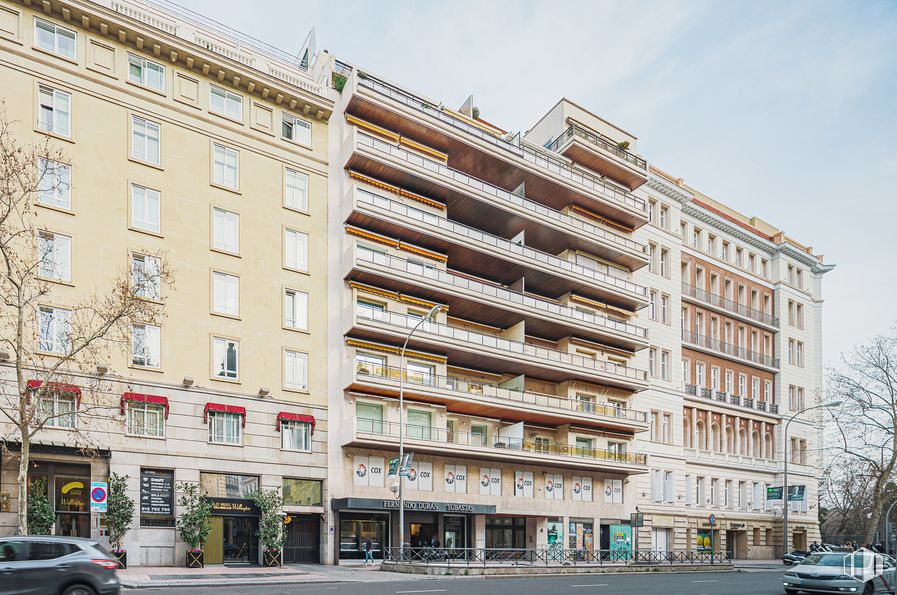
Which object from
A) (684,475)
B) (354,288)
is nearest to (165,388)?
(354,288)

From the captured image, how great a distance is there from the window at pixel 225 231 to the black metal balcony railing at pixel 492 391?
8.59 m

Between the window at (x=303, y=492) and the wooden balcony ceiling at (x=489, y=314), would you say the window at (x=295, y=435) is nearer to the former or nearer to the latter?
the window at (x=303, y=492)

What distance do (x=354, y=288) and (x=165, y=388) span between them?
11.2 metres

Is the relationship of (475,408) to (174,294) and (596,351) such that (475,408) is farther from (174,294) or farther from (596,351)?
(174,294)

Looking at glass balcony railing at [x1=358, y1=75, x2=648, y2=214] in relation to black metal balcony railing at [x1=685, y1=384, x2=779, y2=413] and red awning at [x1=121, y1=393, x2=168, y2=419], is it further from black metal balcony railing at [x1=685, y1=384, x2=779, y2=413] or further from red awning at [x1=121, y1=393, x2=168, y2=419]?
red awning at [x1=121, y1=393, x2=168, y2=419]

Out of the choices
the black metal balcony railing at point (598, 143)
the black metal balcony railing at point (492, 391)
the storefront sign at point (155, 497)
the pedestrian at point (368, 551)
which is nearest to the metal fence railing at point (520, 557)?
the pedestrian at point (368, 551)

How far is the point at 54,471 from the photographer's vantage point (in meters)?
31.5

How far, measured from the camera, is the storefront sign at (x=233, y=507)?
115ft

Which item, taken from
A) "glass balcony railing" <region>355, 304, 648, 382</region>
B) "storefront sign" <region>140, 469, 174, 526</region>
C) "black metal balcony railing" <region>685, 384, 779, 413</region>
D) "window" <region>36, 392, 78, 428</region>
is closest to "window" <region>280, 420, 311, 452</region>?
"storefront sign" <region>140, 469, 174, 526</region>

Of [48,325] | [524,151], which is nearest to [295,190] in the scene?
[48,325]

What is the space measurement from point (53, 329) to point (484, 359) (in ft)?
75.2

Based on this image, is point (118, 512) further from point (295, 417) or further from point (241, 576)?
point (295, 417)

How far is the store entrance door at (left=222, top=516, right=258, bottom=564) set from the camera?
3556cm

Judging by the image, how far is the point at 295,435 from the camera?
38.7 metres
